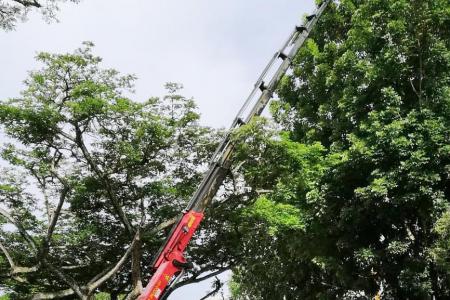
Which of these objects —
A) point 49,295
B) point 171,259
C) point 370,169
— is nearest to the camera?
point 171,259

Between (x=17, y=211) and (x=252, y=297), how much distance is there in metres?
11.9

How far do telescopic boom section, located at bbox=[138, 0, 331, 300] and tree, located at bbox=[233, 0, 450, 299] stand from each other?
0.66 metres

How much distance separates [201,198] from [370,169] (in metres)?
6.92

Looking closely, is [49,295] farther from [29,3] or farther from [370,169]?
[370,169]

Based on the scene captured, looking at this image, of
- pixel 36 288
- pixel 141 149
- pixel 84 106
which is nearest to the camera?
pixel 84 106

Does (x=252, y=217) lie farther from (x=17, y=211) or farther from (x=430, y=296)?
(x=17, y=211)

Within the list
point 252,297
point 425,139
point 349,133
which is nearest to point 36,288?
point 252,297

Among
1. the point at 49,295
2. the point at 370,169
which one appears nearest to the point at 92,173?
the point at 49,295

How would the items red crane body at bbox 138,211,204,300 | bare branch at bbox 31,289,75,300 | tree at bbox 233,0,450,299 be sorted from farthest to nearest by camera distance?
tree at bbox 233,0,450,299 < bare branch at bbox 31,289,75,300 < red crane body at bbox 138,211,204,300

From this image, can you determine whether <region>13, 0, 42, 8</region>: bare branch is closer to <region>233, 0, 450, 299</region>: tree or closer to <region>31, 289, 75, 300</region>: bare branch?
<region>233, 0, 450, 299</region>: tree

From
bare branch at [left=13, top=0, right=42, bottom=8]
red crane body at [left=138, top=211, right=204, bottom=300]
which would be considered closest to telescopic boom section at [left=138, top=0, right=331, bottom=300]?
red crane body at [left=138, top=211, right=204, bottom=300]

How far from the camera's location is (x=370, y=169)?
44.9ft

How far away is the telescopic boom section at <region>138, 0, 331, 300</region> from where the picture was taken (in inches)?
330

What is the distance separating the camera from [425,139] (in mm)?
12320
